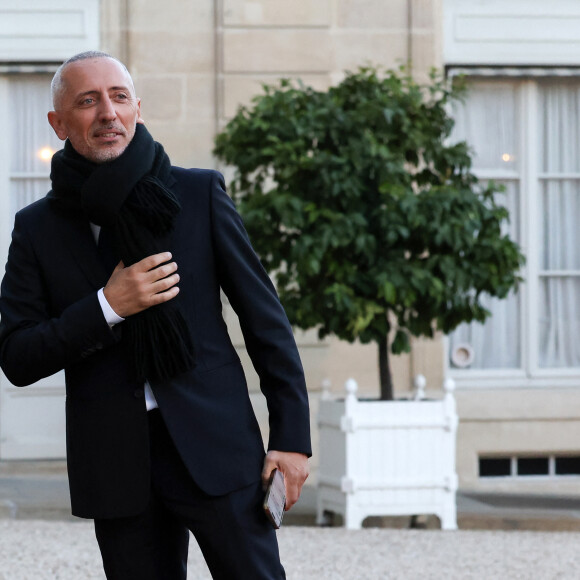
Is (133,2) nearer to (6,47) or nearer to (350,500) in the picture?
(6,47)

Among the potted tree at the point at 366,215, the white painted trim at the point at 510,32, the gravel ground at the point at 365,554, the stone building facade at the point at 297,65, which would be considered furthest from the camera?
the white painted trim at the point at 510,32

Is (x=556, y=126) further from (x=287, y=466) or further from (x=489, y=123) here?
(x=287, y=466)

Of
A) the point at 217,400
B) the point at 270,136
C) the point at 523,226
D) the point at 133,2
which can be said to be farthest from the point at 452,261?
the point at 217,400

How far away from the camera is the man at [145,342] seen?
7.92 ft

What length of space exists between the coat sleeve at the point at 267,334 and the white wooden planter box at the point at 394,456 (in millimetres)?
3979

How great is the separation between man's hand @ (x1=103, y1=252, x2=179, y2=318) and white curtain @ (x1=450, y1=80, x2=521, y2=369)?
6.57 meters

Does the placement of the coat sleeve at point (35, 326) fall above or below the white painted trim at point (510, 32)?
below

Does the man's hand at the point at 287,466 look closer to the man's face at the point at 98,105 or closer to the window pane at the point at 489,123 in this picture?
the man's face at the point at 98,105

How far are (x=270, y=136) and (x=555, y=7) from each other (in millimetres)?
3289

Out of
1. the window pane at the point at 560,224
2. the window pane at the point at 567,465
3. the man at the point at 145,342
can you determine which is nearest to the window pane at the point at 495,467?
the window pane at the point at 567,465

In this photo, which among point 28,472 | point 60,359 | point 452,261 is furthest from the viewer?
point 28,472

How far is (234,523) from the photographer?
2.43 metres

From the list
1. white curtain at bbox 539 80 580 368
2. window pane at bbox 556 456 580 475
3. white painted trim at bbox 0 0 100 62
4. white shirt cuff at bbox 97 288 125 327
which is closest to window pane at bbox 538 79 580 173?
white curtain at bbox 539 80 580 368

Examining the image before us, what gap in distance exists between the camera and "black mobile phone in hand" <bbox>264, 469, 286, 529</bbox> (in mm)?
2422
